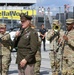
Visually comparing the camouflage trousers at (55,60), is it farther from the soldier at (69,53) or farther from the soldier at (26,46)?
the soldier at (26,46)

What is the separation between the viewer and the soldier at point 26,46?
6312 mm

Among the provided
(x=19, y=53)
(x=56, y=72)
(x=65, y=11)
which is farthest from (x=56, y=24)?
(x=65, y=11)

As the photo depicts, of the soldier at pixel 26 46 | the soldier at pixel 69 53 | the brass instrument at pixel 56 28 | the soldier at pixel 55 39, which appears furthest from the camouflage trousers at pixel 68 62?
the brass instrument at pixel 56 28

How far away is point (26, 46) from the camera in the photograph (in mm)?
6430

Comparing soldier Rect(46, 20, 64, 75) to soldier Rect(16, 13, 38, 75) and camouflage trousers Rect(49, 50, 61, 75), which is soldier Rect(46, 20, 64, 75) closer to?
camouflage trousers Rect(49, 50, 61, 75)

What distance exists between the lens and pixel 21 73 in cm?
654

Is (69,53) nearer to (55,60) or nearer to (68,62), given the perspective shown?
(68,62)

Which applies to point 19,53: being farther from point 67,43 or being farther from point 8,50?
point 8,50

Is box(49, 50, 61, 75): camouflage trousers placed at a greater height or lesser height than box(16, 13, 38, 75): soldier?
lesser

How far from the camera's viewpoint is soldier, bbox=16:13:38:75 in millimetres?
6312

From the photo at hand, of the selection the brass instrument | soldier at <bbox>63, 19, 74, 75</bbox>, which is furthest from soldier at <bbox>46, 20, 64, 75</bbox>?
soldier at <bbox>63, 19, 74, 75</bbox>

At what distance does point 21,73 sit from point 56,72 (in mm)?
4249

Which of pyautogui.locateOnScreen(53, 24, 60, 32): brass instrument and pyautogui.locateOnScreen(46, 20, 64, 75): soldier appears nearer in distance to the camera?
pyautogui.locateOnScreen(46, 20, 64, 75): soldier

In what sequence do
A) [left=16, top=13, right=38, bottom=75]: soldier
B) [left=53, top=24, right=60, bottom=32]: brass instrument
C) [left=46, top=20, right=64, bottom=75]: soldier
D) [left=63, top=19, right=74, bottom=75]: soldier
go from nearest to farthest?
[left=16, top=13, right=38, bottom=75]: soldier
[left=63, top=19, right=74, bottom=75]: soldier
[left=46, top=20, right=64, bottom=75]: soldier
[left=53, top=24, right=60, bottom=32]: brass instrument
